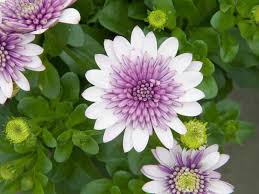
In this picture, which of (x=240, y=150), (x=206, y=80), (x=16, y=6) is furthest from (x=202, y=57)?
(x=240, y=150)

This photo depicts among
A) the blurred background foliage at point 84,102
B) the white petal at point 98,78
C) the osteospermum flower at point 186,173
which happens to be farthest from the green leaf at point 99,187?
the white petal at point 98,78

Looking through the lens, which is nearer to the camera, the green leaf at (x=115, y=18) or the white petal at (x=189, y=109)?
the white petal at (x=189, y=109)

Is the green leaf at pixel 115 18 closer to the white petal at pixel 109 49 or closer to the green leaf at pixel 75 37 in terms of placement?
the green leaf at pixel 75 37

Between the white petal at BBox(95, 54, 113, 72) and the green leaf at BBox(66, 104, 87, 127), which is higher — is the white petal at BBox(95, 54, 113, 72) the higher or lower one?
the higher one

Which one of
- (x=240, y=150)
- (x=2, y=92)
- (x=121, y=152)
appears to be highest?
(x=2, y=92)

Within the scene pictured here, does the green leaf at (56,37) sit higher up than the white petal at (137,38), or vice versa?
the white petal at (137,38)

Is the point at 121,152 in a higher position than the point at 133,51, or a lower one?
lower

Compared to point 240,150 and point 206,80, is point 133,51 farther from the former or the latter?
point 240,150

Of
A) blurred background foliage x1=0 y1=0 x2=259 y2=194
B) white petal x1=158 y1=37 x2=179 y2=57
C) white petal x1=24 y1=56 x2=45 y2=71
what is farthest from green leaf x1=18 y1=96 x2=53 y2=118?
white petal x1=158 y1=37 x2=179 y2=57

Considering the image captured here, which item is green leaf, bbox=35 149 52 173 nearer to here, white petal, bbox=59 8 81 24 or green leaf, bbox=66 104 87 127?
→ green leaf, bbox=66 104 87 127
